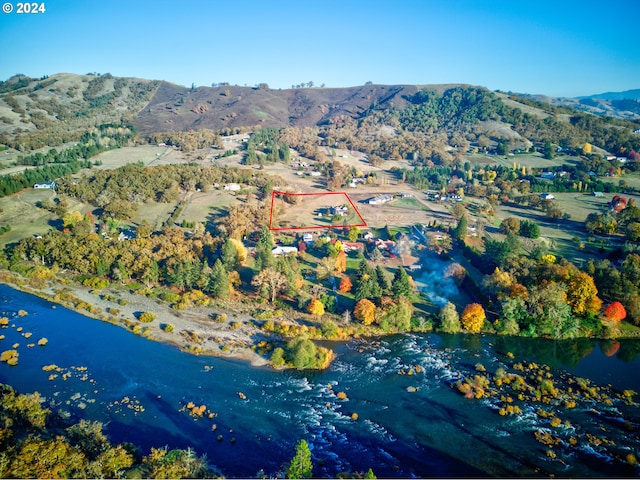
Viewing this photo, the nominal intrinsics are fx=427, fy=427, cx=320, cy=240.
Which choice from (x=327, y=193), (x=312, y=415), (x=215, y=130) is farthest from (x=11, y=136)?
(x=312, y=415)

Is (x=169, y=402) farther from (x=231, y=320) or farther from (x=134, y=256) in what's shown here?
(x=134, y=256)

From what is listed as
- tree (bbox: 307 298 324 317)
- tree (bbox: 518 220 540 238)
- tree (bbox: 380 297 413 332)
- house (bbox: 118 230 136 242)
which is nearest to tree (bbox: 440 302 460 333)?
tree (bbox: 380 297 413 332)

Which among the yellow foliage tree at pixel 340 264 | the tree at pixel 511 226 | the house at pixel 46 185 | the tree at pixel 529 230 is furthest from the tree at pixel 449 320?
the house at pixel 46 185

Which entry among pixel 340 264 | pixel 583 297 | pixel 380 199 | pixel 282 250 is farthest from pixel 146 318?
pixel 380 199

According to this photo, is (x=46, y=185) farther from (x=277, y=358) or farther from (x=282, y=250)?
(x=277, y=358)

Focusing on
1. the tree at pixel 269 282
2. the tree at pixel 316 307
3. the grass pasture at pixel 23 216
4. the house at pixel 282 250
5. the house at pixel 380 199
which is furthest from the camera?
the house at pixel 380 199

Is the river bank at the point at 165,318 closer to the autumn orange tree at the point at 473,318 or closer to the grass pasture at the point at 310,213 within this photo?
the autumn orange tree at the point at 473,318

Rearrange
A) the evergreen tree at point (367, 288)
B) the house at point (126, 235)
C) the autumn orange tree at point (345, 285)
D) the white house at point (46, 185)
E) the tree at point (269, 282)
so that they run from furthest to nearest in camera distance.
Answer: the white house at point (46, 185) → the house at point (126, 235) → the autumn orange tree at point (345, 285) → the tree at point (269, 282) → the evergreen tree at point (367, 288)
